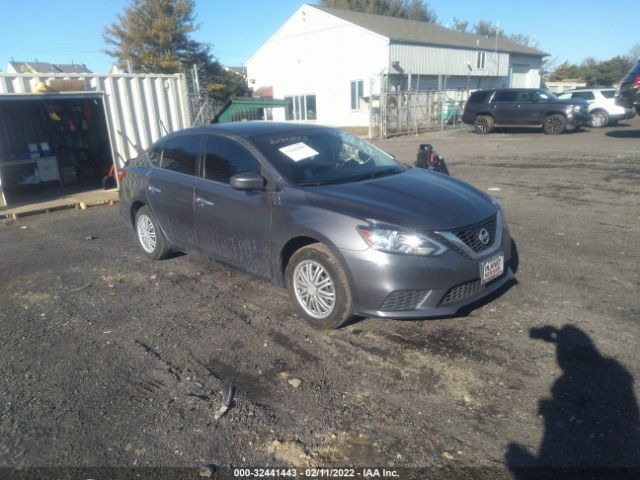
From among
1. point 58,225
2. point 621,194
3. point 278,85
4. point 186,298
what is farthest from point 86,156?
point 278,85

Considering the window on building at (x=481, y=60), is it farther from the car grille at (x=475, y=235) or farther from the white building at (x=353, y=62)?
the car grille at (x=475, y=235)

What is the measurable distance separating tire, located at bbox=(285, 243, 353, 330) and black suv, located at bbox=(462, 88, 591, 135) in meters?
18.0

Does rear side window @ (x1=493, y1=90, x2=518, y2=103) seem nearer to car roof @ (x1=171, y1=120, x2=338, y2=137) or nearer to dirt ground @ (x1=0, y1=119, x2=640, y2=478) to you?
dirt ground @ (x1=0, y1=119, x2=640, y2=478)

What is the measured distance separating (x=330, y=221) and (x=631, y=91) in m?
14.2

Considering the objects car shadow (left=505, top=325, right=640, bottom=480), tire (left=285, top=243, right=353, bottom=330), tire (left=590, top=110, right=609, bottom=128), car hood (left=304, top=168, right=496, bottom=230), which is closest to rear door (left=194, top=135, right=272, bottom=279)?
tire (left=285, top=243, right=353, bottom=330)

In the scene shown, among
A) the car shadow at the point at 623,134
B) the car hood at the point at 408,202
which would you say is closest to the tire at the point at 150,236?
the car hood at the point at 408,202

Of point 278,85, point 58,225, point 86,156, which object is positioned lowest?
point 58,225

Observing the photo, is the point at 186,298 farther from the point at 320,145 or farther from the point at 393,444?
the point at 393,444

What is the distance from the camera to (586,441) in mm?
2436

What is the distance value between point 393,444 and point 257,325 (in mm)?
1759

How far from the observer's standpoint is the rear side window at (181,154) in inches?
193

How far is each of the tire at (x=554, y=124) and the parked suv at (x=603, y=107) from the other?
8.28 ft

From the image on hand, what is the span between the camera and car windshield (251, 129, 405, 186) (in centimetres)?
407

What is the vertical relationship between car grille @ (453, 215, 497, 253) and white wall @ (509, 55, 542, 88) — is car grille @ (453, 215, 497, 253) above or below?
below
